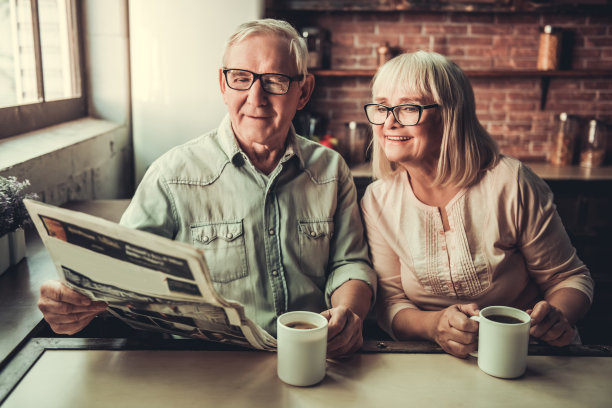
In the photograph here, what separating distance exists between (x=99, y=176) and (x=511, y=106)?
266cm

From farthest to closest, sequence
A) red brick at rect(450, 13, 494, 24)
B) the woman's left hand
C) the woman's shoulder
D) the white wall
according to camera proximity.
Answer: red brick at rect(450, 13, 494, 24) → the white wall → the woman's shoulder → the woman's left hand

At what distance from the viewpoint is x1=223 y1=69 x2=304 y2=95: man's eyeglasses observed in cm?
135

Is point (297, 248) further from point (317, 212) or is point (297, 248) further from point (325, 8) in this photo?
point (325, 8)

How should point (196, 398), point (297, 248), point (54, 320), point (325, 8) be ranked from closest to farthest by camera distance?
1. point (196, 398)
2. point (54, 320)
3. point (297, 248)
4. point (325, 8)

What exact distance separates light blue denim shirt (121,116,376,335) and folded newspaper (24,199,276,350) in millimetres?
325

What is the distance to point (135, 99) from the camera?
2988 millimetres

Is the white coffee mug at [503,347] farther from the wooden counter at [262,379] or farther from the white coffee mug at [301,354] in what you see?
the white coffee mug at [301,354]

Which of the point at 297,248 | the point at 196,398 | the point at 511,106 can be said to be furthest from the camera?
the point at 511,106

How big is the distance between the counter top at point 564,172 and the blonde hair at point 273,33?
1.75 metres

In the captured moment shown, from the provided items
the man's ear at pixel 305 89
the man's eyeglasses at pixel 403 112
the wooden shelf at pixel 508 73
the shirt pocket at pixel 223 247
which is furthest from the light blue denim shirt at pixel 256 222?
the wooden shelf at pixel 508 73

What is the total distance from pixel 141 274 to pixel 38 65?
5.89ft

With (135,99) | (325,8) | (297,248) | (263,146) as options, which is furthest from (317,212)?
(325,8)

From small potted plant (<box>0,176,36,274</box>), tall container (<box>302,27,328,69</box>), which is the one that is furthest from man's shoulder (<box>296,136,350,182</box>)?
tall container (<box>302,27,328,69</box>)

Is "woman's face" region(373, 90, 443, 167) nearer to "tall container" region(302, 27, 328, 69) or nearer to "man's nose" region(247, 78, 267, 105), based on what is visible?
"man's nose" region(247, 78, 267, 105)
